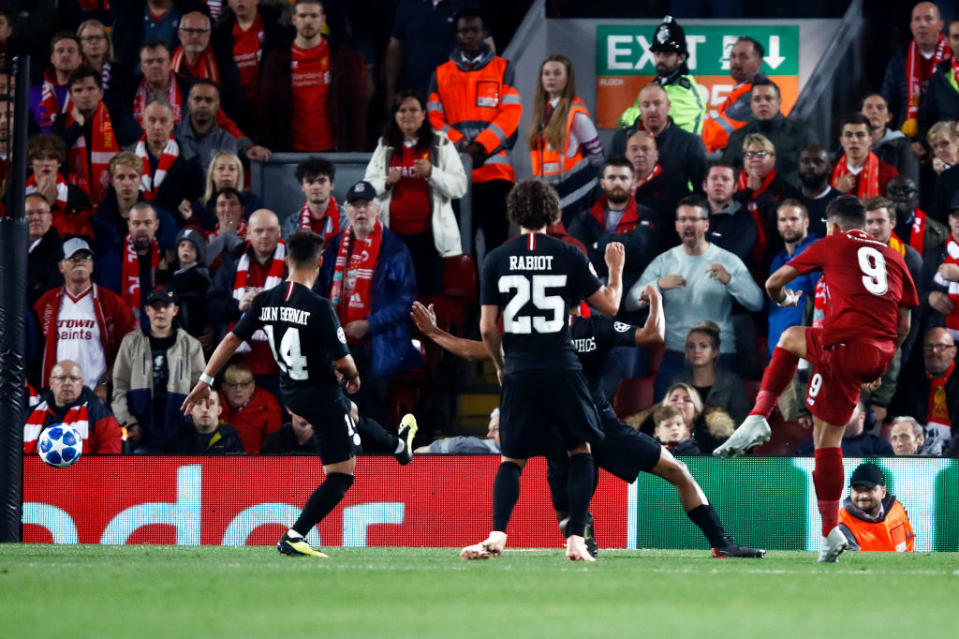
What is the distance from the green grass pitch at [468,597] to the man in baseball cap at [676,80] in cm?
635

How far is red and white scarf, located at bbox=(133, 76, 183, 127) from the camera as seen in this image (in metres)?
15.5

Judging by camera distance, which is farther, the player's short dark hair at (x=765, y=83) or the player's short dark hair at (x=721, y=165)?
the player's short dark hair at (x=765, y=83)

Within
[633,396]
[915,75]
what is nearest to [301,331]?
[633,396]

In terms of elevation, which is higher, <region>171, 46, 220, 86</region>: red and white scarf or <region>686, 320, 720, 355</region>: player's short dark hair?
<region>171, 46, 220, 86</region>: red and white scarf

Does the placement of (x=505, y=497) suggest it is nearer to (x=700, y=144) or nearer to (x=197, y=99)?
(x=700, y=144)

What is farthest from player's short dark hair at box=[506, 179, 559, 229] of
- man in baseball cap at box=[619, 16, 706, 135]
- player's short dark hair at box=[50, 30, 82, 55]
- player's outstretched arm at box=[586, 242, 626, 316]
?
player's short dark hair at box=[50, 30, 82, 55]

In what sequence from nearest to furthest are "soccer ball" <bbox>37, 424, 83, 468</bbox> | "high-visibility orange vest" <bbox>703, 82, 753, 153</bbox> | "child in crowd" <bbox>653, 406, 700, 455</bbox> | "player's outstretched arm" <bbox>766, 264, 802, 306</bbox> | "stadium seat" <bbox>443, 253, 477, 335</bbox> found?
"player's outstretched arm" <bbox>766, 264, 802, 306</bbox>
"soccer ball" <bbox>37, 424, 83, 468</bbox>
"child in crowd" <bbox>653, 406, 700, 455</bbox>
"stadium seat" <bbox>443, 253, 477, 335</bbox>
"high-visibility orange vest" <bbox>703, 82, 753, 153</bbox>

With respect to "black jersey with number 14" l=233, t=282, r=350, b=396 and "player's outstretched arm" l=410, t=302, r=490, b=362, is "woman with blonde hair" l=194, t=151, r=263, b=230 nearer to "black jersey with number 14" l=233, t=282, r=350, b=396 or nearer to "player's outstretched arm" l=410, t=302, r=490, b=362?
"black jersey with number 14" l=233, t=282, r=350, b=396

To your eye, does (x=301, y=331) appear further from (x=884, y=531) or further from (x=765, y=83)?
(x=765, y=83)

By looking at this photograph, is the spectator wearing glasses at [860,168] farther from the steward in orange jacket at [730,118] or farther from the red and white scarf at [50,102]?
the red and white scarf at [50,102]

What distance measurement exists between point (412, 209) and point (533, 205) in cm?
582

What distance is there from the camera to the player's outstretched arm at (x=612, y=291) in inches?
335

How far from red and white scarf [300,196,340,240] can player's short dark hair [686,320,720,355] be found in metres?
3.33

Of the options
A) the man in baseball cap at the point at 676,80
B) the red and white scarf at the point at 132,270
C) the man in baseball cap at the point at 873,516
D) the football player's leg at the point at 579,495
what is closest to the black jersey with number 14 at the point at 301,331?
the football player's leg at the point at 579,495
